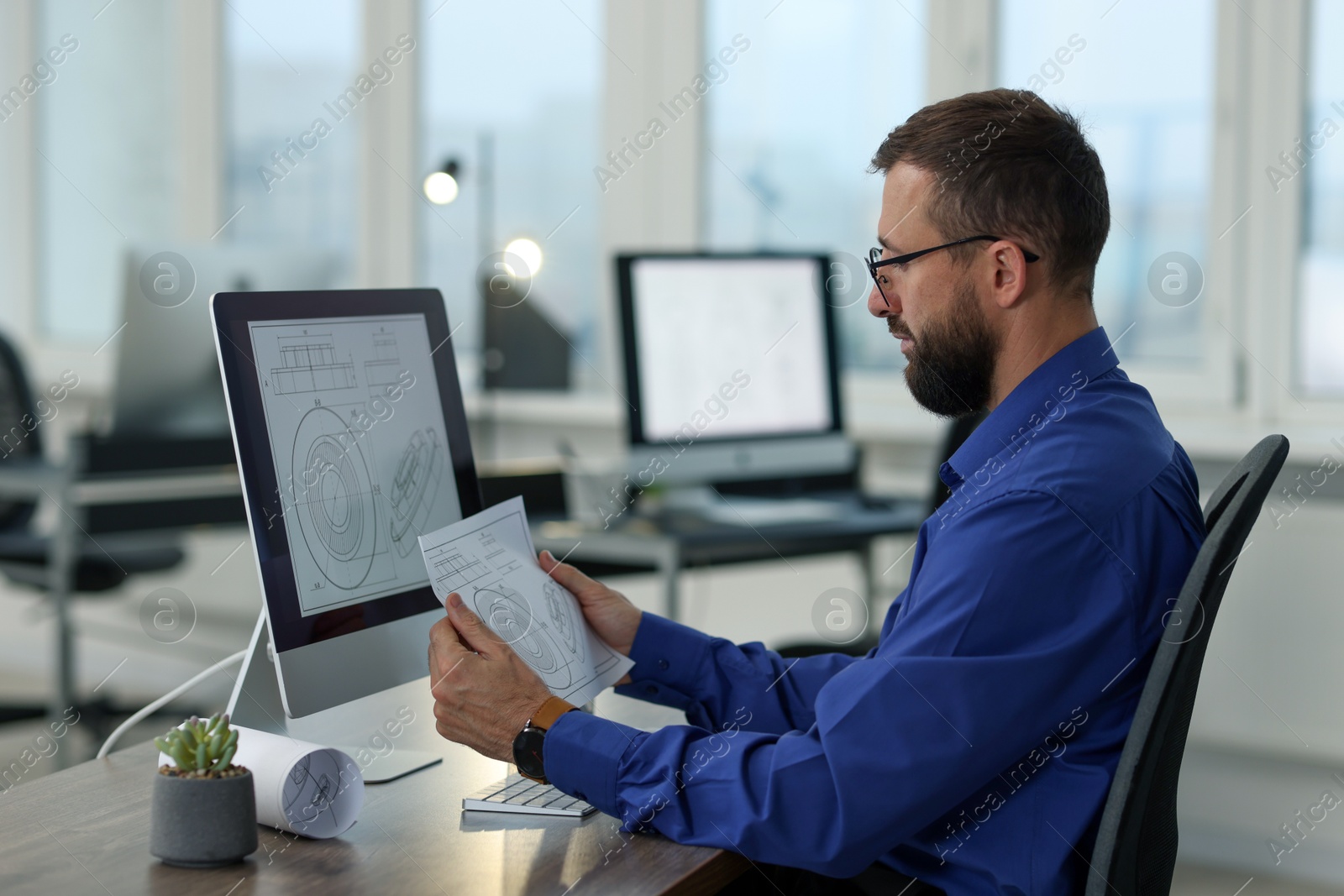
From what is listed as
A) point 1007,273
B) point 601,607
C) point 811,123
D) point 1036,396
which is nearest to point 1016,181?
point 1007,273

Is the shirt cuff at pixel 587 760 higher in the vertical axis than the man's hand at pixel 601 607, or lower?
lower

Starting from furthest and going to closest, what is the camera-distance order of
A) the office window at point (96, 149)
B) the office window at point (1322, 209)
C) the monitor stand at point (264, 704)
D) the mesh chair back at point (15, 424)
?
the office window at point (96, 149), the mesh chair back at point (15, 424), the office window at point (1322, 209), the monitor stand at point (264, 704)

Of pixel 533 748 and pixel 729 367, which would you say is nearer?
pixel 533 748

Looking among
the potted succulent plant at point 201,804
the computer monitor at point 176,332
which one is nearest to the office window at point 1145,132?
the computer monitor at point 176,332

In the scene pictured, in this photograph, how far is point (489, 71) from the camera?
14.3ft

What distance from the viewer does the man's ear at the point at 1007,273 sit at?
4.18ft

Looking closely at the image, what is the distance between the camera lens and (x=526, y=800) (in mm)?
1224

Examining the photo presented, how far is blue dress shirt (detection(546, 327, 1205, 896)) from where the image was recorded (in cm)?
105

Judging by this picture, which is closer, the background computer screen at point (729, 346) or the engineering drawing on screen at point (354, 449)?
the engineering drawing on screen at point (354, 449)

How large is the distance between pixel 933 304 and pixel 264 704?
2.59ft

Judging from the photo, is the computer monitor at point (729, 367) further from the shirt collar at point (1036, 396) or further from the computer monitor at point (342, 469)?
the shirt collar at point (1036, 396)

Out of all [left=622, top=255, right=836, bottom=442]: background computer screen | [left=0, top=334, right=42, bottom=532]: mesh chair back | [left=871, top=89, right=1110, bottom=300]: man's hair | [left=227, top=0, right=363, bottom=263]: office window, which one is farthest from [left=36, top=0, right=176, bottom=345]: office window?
[left=871, top=89, right=1110, bottom=300]: man's hair

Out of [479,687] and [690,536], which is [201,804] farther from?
[690,536]

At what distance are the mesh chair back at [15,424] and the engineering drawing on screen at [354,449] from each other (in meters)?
2.26
